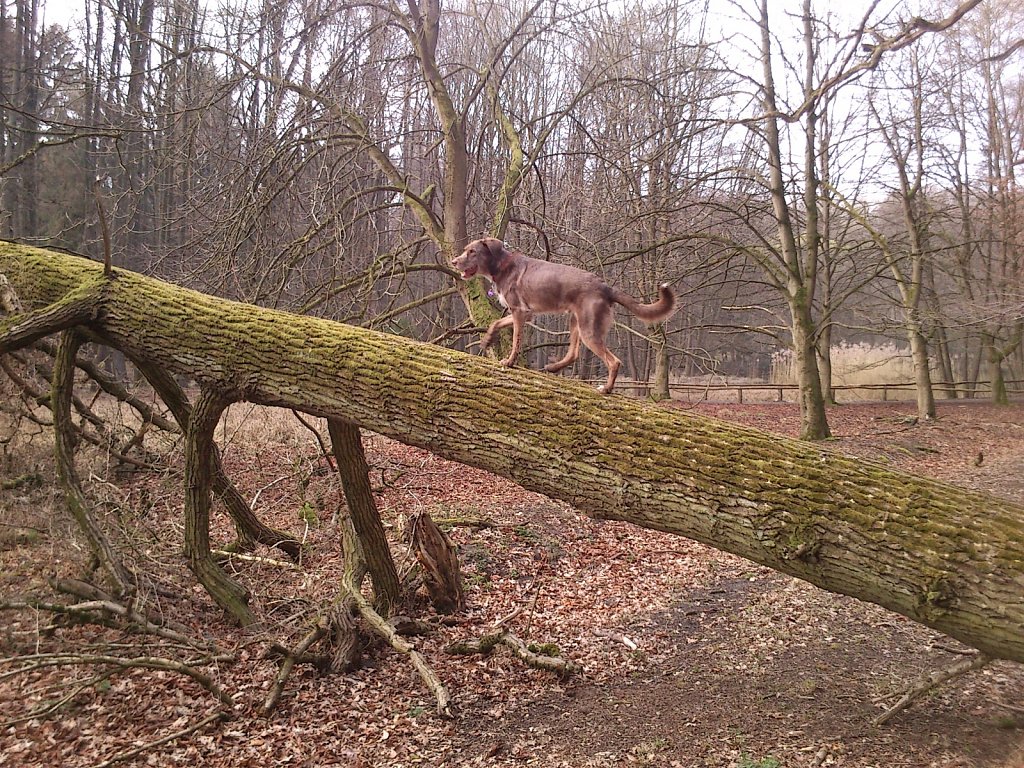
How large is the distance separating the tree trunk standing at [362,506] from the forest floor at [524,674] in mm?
544

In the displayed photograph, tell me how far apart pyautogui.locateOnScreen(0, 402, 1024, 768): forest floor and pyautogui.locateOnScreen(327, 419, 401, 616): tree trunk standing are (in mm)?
544

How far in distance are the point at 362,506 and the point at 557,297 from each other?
272 centimetres

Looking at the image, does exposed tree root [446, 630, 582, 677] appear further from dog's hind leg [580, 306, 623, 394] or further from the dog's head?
the dog's head

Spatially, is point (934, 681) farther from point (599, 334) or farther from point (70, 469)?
point (70, 469)

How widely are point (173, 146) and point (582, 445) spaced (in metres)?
6.76

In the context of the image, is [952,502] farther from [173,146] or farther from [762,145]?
[762,145]

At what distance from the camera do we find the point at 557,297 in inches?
171

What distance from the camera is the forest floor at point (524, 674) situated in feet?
13.5

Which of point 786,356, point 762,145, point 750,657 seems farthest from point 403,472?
point 786,356

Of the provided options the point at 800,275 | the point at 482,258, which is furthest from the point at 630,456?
the point at 800,275

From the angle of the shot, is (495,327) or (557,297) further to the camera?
(495,327)

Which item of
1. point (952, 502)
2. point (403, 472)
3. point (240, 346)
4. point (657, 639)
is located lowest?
point (657, 639)

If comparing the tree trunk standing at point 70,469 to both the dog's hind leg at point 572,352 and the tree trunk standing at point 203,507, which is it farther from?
the dog's hind leg at point 572,352

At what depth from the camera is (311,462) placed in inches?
399
